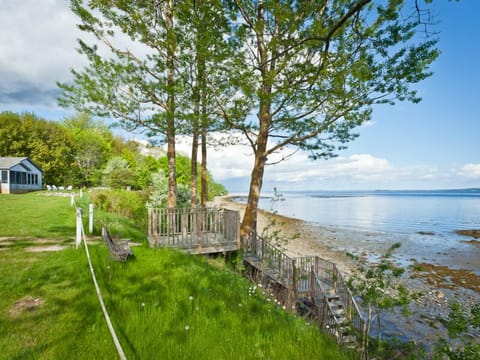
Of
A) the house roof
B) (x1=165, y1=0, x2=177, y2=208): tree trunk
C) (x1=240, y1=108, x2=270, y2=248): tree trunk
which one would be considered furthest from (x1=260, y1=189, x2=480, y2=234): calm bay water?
the house roof

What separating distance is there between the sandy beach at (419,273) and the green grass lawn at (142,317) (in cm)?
257

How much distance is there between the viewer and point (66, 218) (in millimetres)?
12672

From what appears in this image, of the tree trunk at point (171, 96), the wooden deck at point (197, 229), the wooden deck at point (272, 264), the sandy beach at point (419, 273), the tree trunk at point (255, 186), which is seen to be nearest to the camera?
the wooden deck at point (272, 264)

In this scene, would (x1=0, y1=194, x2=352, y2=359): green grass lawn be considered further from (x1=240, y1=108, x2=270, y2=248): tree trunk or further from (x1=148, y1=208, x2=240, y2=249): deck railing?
(x1=240, y1=108, x2=270, y2=248): tree trunk

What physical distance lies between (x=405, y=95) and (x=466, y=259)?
1531 centimetres

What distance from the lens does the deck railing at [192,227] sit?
29.3 ft

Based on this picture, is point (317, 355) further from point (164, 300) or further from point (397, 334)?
point (397, 334)

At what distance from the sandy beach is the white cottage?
107ft

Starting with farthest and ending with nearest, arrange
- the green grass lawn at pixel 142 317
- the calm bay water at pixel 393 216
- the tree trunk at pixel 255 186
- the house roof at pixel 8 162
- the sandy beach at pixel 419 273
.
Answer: the calm bay water at pixel 393 216 → the house roof at pixel 8 162 → the tree trunk at pixel 255 186 → the sandy beach at pixel 419 273 → the green grass lawn at pixel 142 317

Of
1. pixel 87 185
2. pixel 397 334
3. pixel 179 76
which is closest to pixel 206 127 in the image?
pixel 179 76

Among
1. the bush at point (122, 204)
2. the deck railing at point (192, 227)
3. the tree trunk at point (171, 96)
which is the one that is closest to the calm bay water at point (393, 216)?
the deck railing at point (192, 227)

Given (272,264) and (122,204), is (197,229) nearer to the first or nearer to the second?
(272,264)

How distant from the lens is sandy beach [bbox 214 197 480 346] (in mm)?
8797

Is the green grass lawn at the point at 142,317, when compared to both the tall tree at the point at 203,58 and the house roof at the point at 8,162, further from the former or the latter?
the house roof at the point at 8,162
